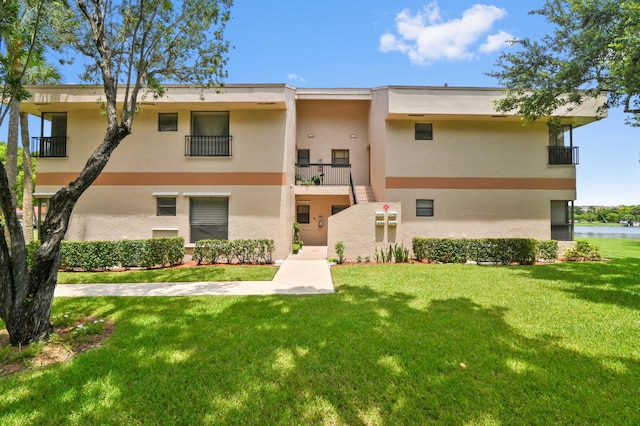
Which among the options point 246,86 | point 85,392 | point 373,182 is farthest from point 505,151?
point 85,392

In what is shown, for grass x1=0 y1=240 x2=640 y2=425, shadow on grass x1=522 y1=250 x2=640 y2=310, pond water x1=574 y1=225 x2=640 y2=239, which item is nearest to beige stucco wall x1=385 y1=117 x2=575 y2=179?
shadow on grass x1=522 y1=250 x2=640 y2=310

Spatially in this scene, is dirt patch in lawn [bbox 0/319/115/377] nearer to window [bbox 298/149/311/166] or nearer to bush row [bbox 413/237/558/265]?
bush row [bbox 413/237/558/265]

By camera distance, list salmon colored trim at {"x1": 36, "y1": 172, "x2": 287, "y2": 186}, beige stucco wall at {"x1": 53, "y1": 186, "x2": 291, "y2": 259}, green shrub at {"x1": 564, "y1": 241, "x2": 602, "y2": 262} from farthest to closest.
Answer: salmon colored trim at {"x1": 36, "y1": 172, "x2": 287, "y2": 186}
beige stucco wall at {"x1": 53, "y1": 186, "x2": 291, "y2": 259}
green shrub at {"x1": 564, "y1": 241, "x2": 602, "y2": 262}

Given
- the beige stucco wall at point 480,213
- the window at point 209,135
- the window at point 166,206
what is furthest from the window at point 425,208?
the window at point 166,206

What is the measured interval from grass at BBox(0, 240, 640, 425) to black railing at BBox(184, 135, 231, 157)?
7.36 m

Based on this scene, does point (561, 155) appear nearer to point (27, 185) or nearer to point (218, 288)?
point (218, 288)

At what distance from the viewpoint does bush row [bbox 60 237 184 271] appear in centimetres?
970

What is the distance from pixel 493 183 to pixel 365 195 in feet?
19.0

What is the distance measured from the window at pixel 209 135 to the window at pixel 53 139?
5228 millimetres

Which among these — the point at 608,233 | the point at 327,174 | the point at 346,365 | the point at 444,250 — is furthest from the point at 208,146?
the point at 608,233

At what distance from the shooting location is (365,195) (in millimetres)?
14570

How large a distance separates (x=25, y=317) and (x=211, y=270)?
5.69 metres

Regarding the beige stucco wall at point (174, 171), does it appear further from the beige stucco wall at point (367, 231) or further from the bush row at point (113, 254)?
the beige stucco wall at point (367, 231)

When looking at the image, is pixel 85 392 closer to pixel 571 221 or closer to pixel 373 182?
pixel 373 182
